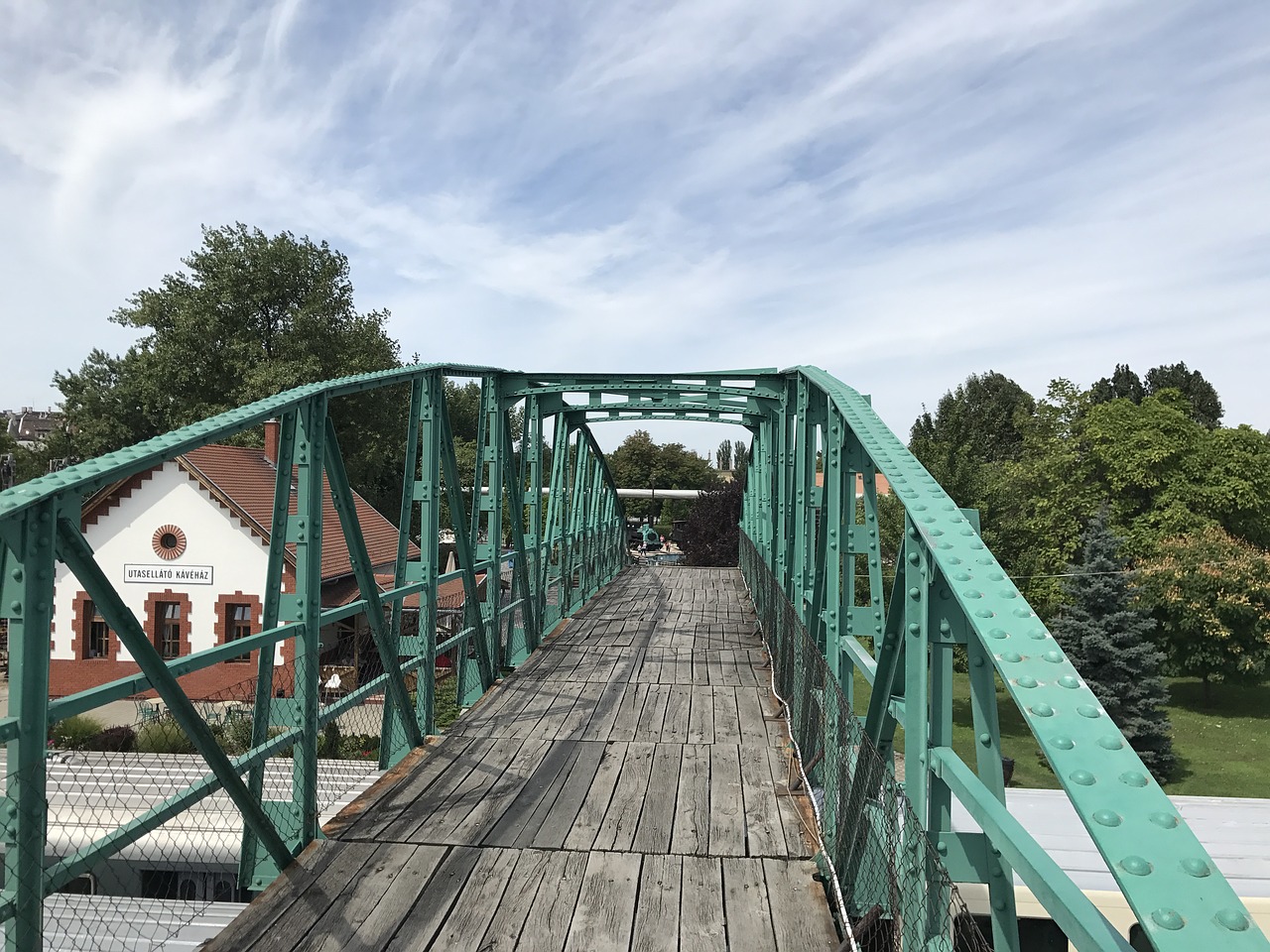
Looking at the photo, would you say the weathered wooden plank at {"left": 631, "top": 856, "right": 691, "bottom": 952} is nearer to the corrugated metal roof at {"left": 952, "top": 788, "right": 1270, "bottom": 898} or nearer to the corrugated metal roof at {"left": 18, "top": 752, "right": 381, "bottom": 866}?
the corrugated metal roof at {"left": 952, "top": 788, "right": 1270, "bottom": 898}

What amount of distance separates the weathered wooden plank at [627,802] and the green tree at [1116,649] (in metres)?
Answer: 14.5

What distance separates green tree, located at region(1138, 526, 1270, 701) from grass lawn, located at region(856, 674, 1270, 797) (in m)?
1.50

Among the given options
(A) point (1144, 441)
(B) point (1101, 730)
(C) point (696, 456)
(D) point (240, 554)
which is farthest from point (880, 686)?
(C) point (696, 456)

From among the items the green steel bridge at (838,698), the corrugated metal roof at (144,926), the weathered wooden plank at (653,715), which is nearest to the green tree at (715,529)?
the weathered wooden plank at (653,715)

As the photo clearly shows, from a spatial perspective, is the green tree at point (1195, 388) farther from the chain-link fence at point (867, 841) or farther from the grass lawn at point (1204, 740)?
the chain-link fence at point (867, 841)

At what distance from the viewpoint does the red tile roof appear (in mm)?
17031

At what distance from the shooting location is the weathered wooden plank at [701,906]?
9.47 ft

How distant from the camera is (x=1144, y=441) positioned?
76.9 ft

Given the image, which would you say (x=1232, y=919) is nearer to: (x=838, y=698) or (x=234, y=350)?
(x=838, y=698)

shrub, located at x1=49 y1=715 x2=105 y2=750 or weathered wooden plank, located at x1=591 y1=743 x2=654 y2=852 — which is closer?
weathered wooden plank, located at x1=591 y1=743 x2=654 y2=852

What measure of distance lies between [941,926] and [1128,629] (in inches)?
729

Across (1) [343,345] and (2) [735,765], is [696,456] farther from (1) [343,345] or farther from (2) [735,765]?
(2) [735,765]

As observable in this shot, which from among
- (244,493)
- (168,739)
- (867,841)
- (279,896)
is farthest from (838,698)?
(244,493)

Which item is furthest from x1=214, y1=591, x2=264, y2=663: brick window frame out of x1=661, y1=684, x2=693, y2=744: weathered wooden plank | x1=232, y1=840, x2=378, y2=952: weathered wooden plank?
x1=232, y1=840, x2=378, y2=952: weathered wooden plank
